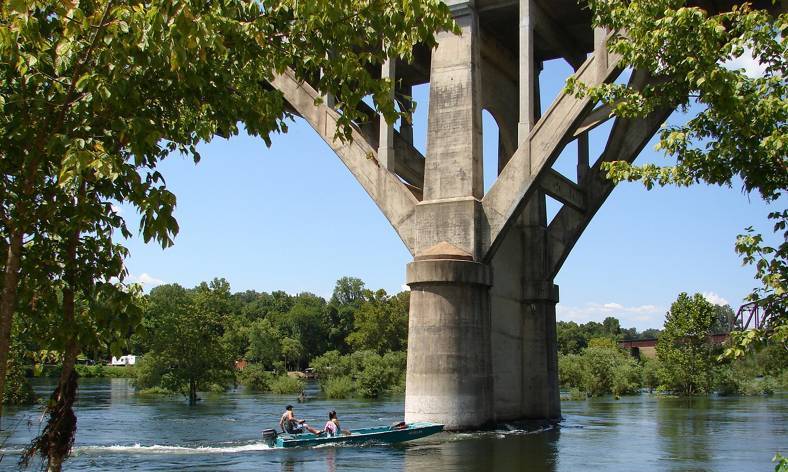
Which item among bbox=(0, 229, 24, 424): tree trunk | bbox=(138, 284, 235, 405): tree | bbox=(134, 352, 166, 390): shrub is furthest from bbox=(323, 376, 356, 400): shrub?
bbox=(0, 229, 24, 424): tree trunk

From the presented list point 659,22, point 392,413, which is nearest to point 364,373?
point 392,413

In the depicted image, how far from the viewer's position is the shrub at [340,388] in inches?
2394

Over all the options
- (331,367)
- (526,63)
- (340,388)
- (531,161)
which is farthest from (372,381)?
(526,63)

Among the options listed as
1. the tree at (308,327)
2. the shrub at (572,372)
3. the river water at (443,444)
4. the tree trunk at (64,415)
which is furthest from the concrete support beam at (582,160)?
the tree at (308,327)

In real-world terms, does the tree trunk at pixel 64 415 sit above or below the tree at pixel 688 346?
below

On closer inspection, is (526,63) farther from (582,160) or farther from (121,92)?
(121,92)

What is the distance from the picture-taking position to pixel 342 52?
28.7 ft

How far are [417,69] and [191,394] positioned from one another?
92.3 ft

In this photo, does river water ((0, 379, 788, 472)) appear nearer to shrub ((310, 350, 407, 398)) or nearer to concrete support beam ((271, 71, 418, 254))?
concrete support beam ((271, 71, 418, 254))

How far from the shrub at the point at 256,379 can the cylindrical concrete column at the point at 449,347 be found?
157ft

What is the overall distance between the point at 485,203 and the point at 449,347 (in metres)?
4.36

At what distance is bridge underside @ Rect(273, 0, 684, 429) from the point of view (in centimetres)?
2378

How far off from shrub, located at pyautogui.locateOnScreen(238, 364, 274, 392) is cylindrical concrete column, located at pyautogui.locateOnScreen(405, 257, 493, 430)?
47.8 meters

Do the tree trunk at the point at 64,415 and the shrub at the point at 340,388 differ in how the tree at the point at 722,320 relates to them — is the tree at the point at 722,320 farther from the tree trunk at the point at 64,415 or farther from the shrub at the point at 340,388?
the shrub at the point at 340,388
